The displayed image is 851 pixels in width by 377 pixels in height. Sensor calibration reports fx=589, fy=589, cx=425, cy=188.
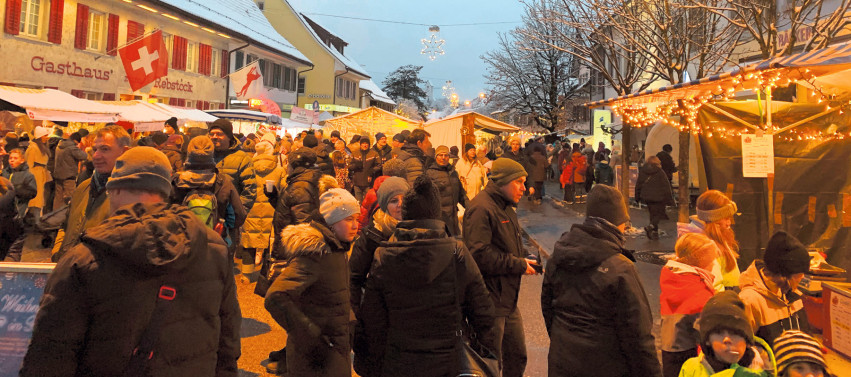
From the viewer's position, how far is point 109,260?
2.01m

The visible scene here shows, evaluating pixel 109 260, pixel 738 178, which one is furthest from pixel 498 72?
pixel 109 260

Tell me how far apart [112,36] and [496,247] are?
21.5 metres

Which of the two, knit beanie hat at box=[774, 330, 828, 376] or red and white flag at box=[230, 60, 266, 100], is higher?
red and white flag at box=[230, 60, 266, 100]

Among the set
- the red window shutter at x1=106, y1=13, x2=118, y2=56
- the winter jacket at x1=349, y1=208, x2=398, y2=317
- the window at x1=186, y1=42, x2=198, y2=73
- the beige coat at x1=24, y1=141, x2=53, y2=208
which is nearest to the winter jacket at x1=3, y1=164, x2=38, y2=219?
the beige coat at x1=24, y1=141, x2=53, y2=208

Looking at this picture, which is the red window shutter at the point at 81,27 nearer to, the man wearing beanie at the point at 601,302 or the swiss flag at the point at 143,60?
the swiss flag at the point at 143,60

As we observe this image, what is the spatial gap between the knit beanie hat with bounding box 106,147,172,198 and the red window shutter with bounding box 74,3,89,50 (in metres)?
20.6

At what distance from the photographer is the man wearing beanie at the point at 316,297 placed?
11.1ft

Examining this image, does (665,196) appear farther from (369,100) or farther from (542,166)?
(369,100)

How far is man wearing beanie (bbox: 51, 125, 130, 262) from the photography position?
3.63m

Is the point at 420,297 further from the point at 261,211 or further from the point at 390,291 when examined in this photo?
the point at 261,211

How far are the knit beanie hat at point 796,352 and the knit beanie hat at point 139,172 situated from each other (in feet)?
9.72

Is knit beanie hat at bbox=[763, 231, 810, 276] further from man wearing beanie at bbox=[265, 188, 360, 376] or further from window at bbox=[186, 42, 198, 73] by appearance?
window at bbox=[186, 42, 198, 73]

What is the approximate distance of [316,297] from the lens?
3.51m

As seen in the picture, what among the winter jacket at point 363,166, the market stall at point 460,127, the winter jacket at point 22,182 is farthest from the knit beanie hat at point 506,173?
the market stall at point 460,127
